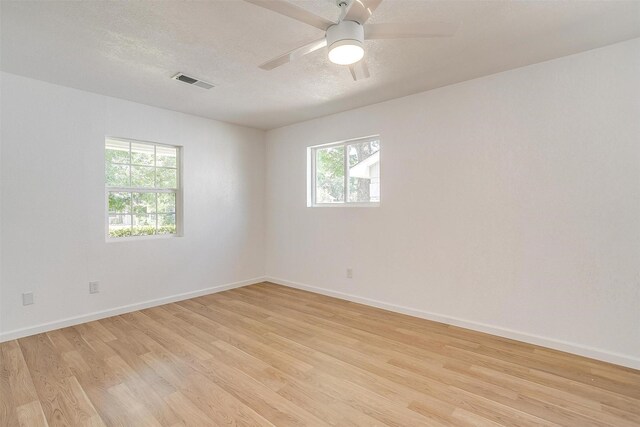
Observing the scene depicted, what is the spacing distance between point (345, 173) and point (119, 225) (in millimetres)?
2885

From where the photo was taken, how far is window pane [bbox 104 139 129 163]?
3559mm

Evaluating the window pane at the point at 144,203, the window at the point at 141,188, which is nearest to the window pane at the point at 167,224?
the window at the point at 141,188

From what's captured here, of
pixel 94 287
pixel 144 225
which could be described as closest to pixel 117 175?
pixel 144 225

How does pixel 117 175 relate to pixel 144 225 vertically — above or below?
above

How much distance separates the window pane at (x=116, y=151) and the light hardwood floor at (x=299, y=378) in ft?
6.03

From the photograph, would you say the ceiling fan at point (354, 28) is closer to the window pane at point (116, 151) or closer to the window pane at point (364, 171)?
the window pane at point (364, 171)

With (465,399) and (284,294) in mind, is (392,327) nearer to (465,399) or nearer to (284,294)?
(465,399)

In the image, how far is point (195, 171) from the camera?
14.0 feet

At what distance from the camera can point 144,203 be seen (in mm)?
3895

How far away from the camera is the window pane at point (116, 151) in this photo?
356 cm

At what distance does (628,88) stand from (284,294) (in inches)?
161

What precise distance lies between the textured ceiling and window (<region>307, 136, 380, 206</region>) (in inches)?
30.7

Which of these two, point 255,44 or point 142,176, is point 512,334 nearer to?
point 255,44

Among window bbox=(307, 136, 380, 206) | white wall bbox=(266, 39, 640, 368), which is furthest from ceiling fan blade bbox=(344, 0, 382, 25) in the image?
window bbox=(307, 136, 380, 206)
